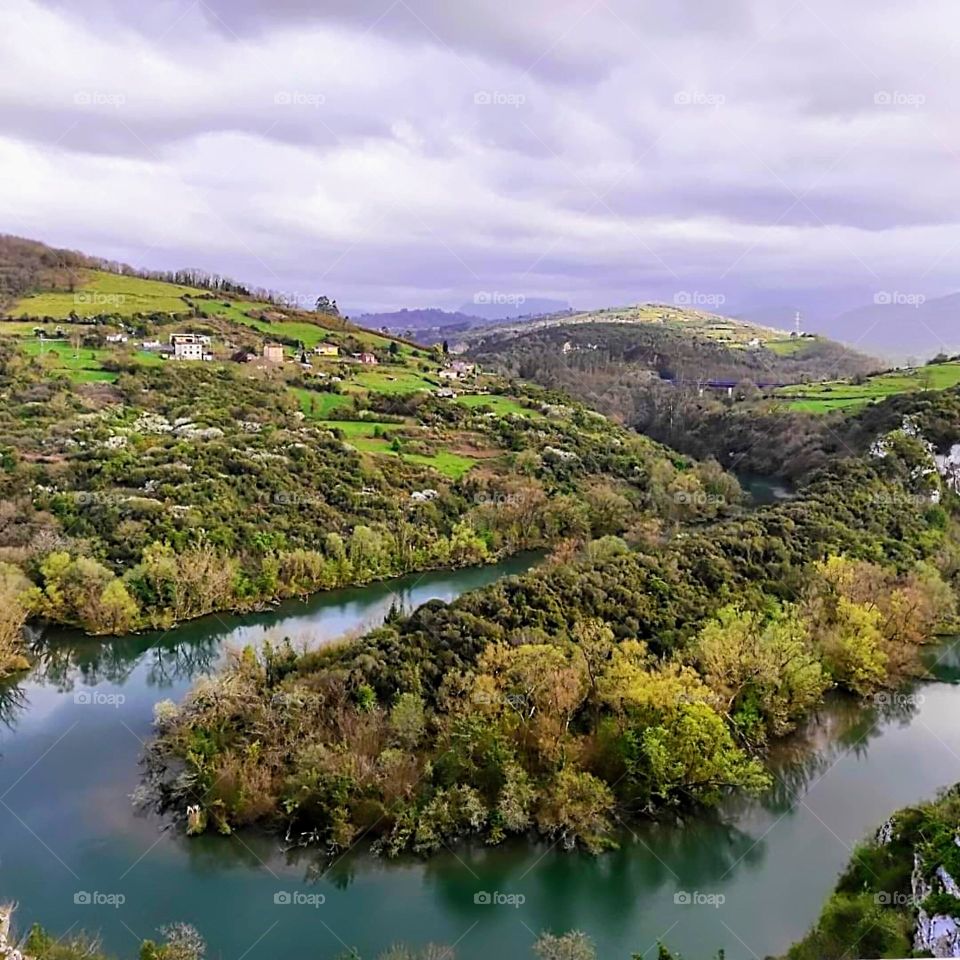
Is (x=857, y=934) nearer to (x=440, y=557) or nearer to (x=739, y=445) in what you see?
(x=440, y=557)

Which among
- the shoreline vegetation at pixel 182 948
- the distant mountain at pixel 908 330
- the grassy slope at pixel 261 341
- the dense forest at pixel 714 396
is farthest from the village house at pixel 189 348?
the distant mountain at pixel 908 330

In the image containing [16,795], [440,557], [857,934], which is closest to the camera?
[857,934]

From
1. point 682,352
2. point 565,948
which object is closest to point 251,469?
point 565,948

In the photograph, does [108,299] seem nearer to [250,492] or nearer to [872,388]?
[250,492]

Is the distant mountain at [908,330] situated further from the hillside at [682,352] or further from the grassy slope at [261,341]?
the grassy slope at [261,341]

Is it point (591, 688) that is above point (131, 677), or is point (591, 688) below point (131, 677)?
above

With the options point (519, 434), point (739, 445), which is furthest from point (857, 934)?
point (739, 445)
